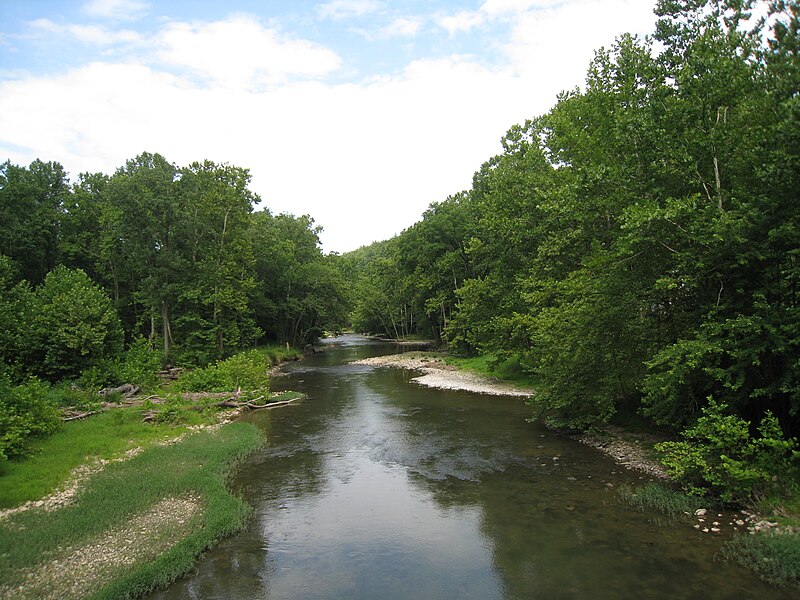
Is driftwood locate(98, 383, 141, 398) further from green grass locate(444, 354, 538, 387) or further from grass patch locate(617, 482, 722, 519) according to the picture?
grass patch locate(617, 482, 722, 519)

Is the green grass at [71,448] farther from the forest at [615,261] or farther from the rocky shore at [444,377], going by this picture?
the rocky shore at [444,377]

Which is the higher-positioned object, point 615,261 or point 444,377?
point 615,261

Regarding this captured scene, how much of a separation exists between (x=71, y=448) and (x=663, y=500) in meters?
18.1

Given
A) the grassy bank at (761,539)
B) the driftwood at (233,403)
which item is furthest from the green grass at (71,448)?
the grassy bank at (761,539)

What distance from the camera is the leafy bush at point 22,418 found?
14.6 metres

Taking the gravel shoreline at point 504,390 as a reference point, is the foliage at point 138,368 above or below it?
above

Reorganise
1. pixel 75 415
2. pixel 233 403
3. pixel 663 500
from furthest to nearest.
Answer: pixel 233 403 → pixel 75 415 → pixel 663 500

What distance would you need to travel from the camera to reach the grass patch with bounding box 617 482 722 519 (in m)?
11.8

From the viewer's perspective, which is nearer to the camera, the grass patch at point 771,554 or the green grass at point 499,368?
the grass patch at point 771,554

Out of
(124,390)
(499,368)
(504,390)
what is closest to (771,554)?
(504,390)

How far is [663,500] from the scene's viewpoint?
12.3m

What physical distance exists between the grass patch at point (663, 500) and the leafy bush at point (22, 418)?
54.8ft

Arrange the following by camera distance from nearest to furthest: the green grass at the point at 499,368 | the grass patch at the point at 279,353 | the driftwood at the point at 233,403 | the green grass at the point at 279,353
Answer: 1. the driftwood at the point at 233,403
2. the green grass at the point at 499,368
3. the grass patch at the point at 279,353
4. the green grass at the point at 279,353

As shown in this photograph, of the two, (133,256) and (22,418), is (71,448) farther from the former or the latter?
(133,256)
